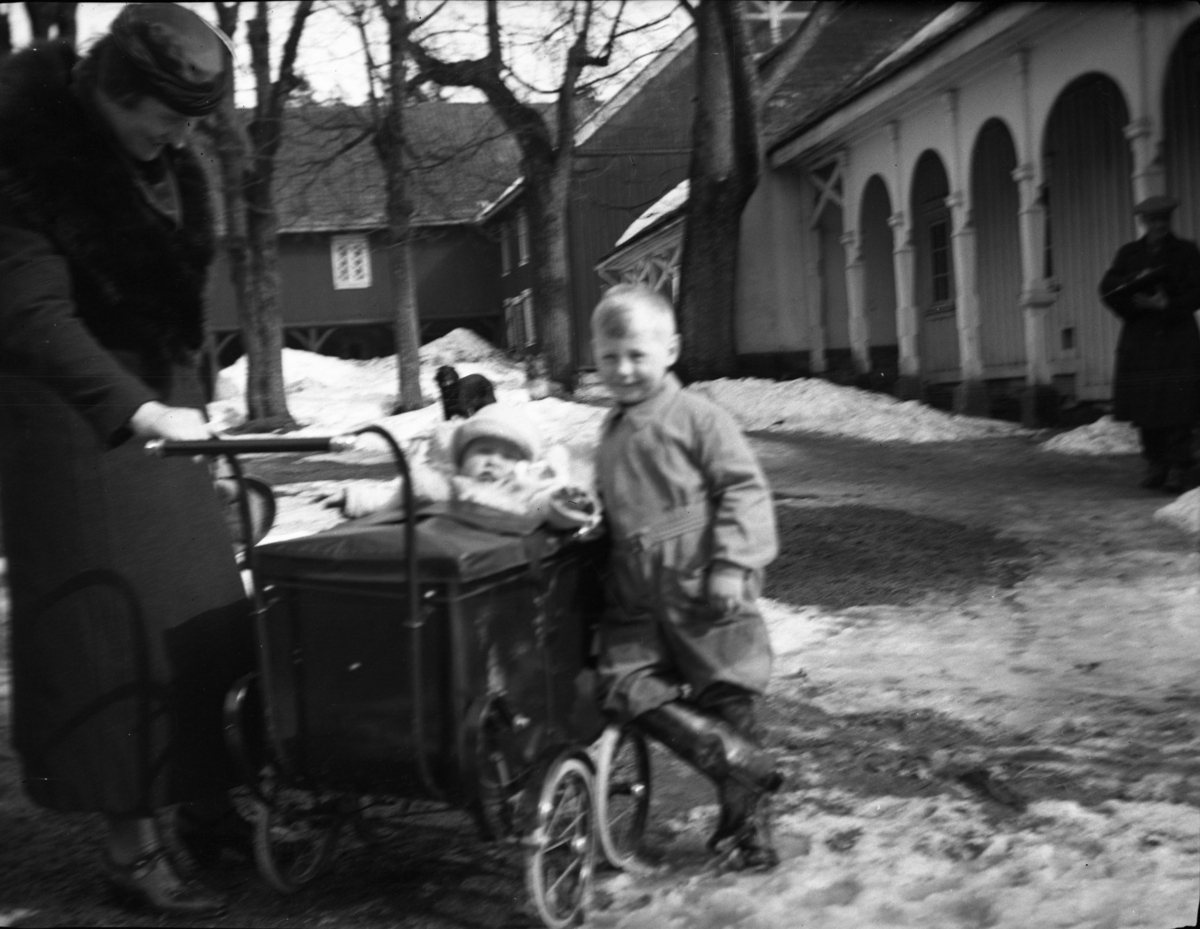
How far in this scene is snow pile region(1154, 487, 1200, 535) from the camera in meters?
5.66

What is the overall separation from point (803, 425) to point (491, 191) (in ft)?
14.8

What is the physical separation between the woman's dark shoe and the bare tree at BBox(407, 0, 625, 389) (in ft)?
5.47

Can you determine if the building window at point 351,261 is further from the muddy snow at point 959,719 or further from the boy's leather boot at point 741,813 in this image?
the boy's leather boot at point 741,813

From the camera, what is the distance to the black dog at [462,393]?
9.67ft

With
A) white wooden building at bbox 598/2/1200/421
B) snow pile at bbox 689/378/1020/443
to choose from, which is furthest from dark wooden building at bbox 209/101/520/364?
white wooden building at bbox 598/2/1200/421

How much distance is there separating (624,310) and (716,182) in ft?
7.00

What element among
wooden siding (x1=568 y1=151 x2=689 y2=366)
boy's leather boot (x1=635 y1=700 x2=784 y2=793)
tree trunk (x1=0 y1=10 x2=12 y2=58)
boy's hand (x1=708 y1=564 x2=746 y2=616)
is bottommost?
boy's leather boot (x1=635 y1=700 x2=784 y2=793)

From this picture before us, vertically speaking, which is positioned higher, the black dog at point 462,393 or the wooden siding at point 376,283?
the wooden siding at point 376,283

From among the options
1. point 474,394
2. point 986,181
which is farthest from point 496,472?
point 986,181

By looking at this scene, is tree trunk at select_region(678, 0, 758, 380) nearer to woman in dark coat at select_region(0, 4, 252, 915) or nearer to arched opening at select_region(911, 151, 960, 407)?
woman in dark coat at select_region(0, 4, 252, 915)

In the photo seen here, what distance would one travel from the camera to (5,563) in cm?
261

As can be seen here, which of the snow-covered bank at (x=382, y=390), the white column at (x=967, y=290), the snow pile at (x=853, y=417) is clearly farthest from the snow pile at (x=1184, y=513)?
the white column at (x=967, y=290)

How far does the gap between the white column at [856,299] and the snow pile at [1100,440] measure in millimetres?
2400

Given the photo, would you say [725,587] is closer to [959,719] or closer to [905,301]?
[959,719]
